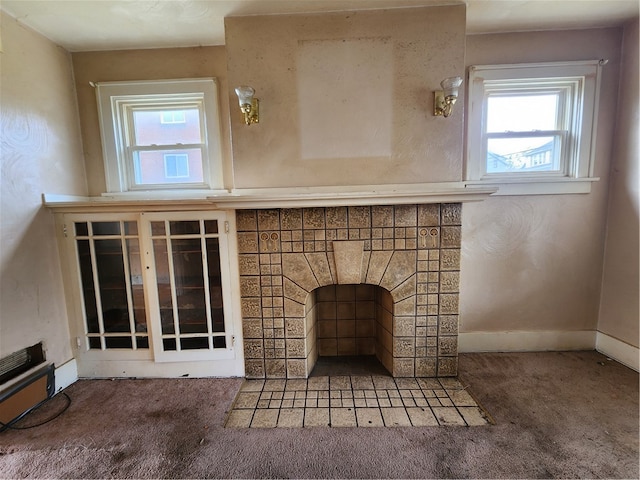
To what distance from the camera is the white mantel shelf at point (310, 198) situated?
1735mm

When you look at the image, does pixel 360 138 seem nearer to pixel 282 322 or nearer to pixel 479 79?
pixel 479 79

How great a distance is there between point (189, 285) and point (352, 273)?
1205 mm

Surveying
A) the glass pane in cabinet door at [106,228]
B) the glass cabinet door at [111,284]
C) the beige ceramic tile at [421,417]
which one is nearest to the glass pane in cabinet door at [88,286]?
the glass cabinet door at [111,284]

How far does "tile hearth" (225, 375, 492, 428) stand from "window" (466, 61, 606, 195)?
5.33 ft

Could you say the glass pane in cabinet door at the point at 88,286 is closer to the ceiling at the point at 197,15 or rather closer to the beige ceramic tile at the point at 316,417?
the ceiling at the point at 197,15

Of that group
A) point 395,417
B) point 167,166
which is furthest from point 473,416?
point 167,166

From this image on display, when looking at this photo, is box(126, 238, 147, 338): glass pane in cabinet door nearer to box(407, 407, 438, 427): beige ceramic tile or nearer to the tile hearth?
the tile hearth

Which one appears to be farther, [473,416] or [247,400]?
A: [247,400]

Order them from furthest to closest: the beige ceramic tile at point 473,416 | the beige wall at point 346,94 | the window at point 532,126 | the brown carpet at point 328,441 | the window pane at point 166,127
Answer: the window pane at point 166,127, the window at point 532,126, the beige wall at point 346,94, the beige ceramic tile at point 473,416, the brown carpet at point 328,441

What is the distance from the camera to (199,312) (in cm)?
207

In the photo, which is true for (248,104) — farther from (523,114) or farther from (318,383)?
(523,114)

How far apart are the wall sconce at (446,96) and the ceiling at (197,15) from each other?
22.3 inches

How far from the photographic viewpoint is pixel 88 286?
209 cm

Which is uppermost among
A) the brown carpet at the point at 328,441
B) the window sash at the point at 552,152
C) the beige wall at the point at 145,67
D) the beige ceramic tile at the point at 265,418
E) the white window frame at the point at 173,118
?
the beige wall at the point at 145,67
